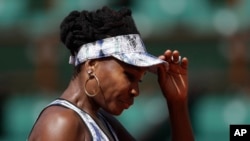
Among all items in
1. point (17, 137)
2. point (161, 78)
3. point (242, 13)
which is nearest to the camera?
point (161, 78)

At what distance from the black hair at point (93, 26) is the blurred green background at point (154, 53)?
5555mm

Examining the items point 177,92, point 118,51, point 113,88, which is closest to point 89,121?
point 113,88

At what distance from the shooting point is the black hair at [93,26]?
2430 millimetres

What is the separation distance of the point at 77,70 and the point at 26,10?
6728 millimetres

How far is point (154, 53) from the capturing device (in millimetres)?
8836

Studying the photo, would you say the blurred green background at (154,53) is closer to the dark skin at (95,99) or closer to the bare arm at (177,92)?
the bare arm at (177,92)

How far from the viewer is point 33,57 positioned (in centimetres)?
897

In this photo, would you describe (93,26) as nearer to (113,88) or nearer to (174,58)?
(113,88)

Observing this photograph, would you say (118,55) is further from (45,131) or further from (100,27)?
(45,131)

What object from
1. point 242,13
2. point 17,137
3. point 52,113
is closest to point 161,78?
point 52,113

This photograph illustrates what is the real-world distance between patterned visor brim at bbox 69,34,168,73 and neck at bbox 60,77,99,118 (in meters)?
0.07

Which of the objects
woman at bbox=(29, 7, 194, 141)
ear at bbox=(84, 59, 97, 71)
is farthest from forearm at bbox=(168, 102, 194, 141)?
ear at bbox=(84, 59, 97, 71)

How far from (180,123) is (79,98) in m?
0.42

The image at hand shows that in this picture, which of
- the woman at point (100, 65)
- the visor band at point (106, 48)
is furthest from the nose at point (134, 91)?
the visor band at point (106, 48)
